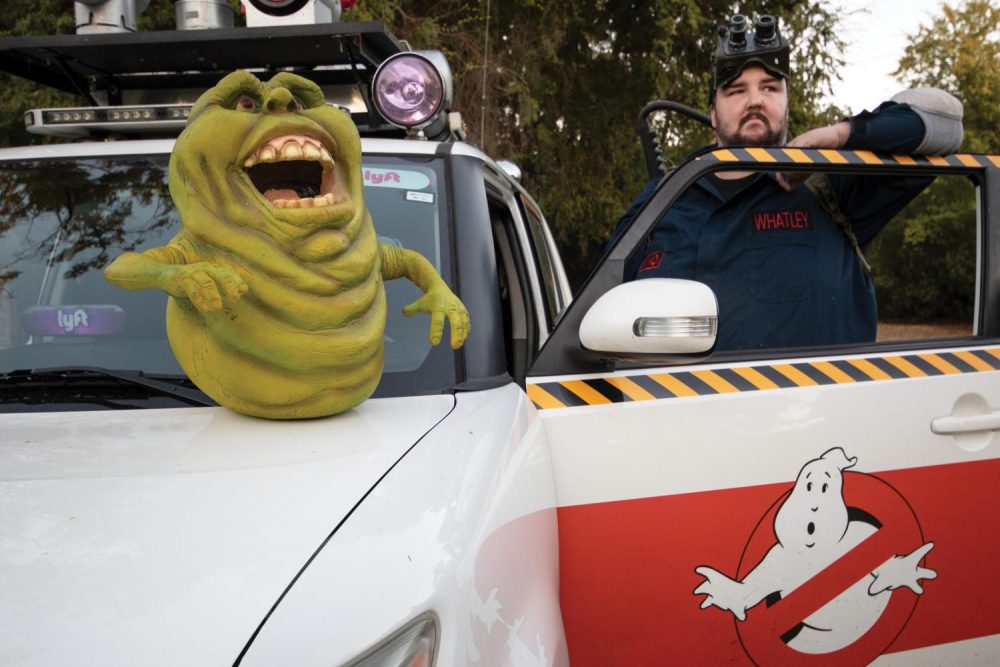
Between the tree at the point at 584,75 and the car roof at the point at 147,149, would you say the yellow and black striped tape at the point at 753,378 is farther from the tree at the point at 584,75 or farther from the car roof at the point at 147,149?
the tree at the point at 584,75

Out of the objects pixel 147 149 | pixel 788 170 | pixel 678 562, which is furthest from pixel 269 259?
pixel 788 170

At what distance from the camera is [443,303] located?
180 cm

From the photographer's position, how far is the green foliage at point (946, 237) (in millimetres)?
16422

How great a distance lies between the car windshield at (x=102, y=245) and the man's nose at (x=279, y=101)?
0.62 metres

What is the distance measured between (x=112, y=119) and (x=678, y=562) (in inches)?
80.4

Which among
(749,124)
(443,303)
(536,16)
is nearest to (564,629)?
(443,303)

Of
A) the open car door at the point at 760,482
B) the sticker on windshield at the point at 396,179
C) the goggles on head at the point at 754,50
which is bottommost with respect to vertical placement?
the open car door at the point at 760,482

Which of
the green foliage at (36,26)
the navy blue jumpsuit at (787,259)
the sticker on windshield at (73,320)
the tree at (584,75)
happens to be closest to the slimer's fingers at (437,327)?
the sticker on windshield at (73,320)

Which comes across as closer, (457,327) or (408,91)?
(457,327)

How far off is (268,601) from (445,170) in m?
1.42

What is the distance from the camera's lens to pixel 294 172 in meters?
1.71

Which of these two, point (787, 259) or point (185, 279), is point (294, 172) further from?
point (787, 259)

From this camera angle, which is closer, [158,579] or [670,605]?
[158,579]

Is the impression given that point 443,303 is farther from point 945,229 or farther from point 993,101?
point 993,101
